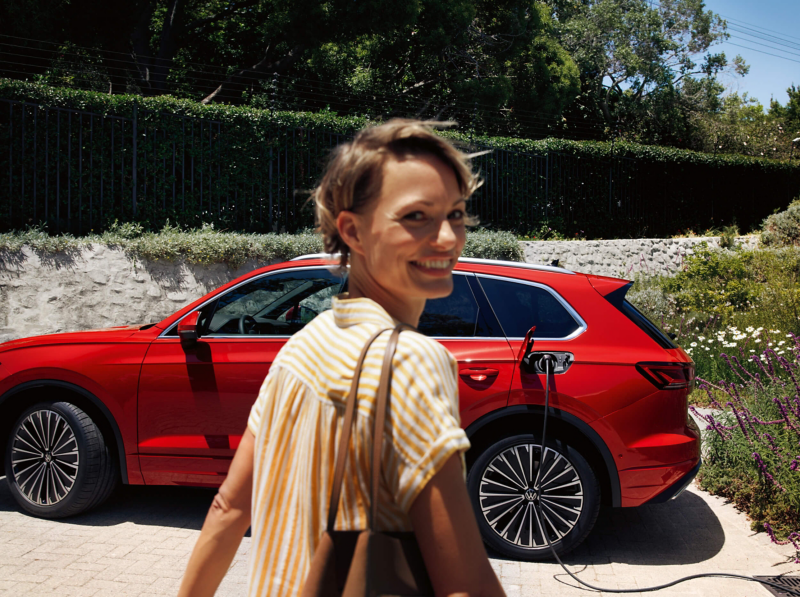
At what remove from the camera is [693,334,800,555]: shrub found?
4789mm

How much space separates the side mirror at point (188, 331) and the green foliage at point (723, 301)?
5.97 metres

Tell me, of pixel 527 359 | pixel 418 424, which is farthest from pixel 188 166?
pixel 418 424

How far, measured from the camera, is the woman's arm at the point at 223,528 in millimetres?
1359

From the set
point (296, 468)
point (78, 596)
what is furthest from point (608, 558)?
point (296, 468)

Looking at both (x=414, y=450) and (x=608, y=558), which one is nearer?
(x=414, y=450)

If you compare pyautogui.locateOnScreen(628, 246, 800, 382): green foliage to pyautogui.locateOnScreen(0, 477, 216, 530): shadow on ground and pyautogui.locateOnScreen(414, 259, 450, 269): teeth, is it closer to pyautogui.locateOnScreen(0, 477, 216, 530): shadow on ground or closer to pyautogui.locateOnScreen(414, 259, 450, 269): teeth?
pyautogui.locateOnScreen(0, 477, 216, 530): shadow on ground

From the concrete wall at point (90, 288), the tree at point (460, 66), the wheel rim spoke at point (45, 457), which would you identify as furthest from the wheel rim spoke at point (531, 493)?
the tree at point (460, 66)

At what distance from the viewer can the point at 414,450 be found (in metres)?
1.02

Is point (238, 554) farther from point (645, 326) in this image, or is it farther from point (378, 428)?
point (378, 428)

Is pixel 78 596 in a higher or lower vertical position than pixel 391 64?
lower

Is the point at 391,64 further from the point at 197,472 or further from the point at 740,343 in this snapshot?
the point at 197,472

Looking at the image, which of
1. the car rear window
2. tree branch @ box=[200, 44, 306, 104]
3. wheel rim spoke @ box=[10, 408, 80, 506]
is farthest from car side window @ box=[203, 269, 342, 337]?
tree branch @ box=[200, 44, 306, 104]

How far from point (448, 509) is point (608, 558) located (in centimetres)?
397

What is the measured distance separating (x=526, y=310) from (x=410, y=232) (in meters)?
3.47
